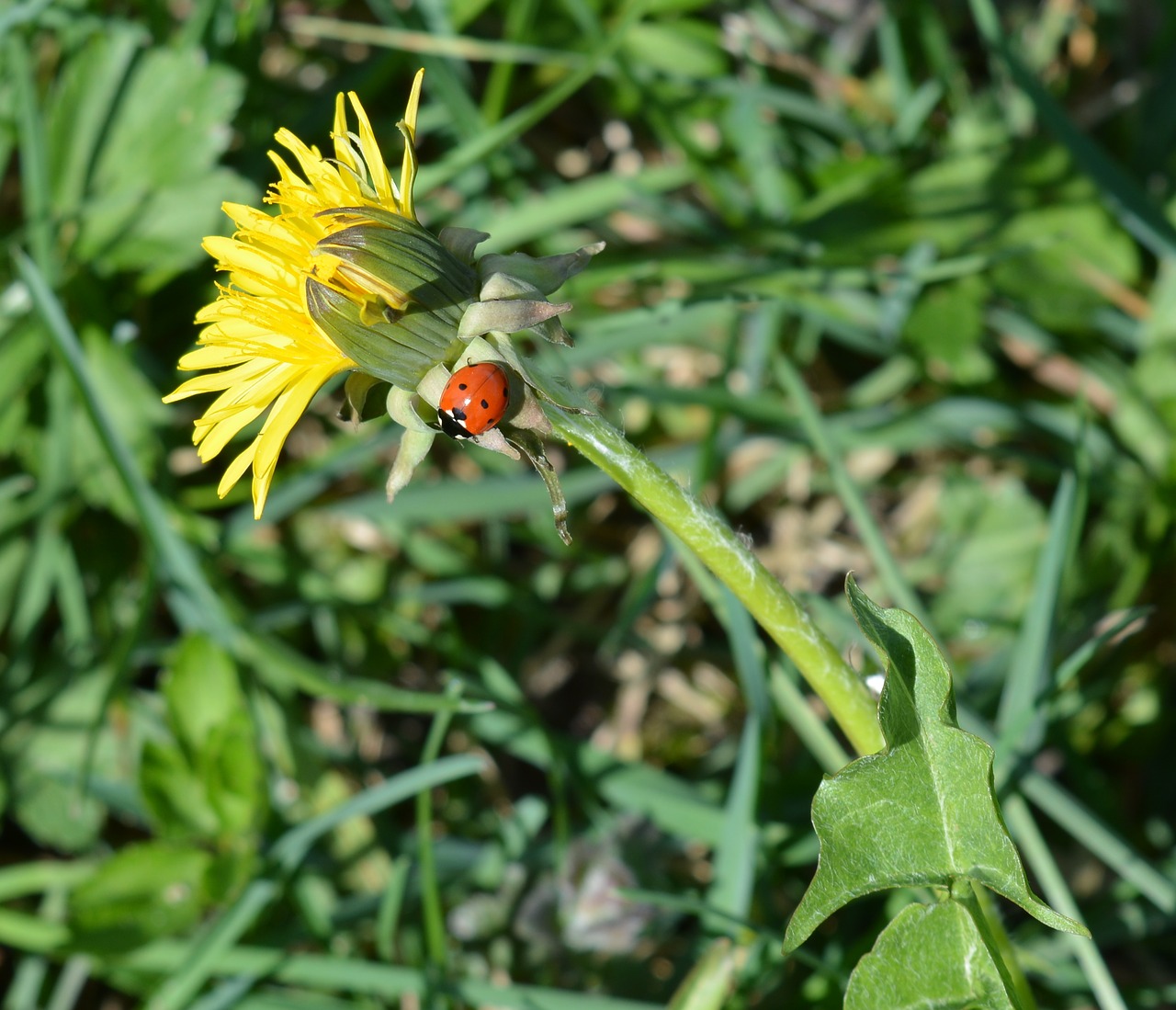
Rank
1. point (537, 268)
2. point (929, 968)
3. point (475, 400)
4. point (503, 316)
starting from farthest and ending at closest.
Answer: point (537, 268) < point (503, 316) < point (475, 400) < point (929, 968)

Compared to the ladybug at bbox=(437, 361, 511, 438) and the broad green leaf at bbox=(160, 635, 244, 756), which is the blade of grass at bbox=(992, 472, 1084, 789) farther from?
the broad green leaf at bbox=(160, 635, 244, 756)

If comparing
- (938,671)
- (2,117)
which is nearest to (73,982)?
(2,117)

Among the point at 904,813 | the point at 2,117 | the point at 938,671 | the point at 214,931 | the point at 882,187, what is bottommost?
the point at 214,931

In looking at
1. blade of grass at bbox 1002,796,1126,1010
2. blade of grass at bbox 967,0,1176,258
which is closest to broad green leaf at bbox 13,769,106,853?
blade of grass at bbox 1002,796,1126,1010

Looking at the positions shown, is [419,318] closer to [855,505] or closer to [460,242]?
[460,242]

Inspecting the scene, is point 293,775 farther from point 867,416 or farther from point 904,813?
point 904,813

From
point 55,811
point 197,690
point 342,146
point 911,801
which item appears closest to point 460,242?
point 342,146
